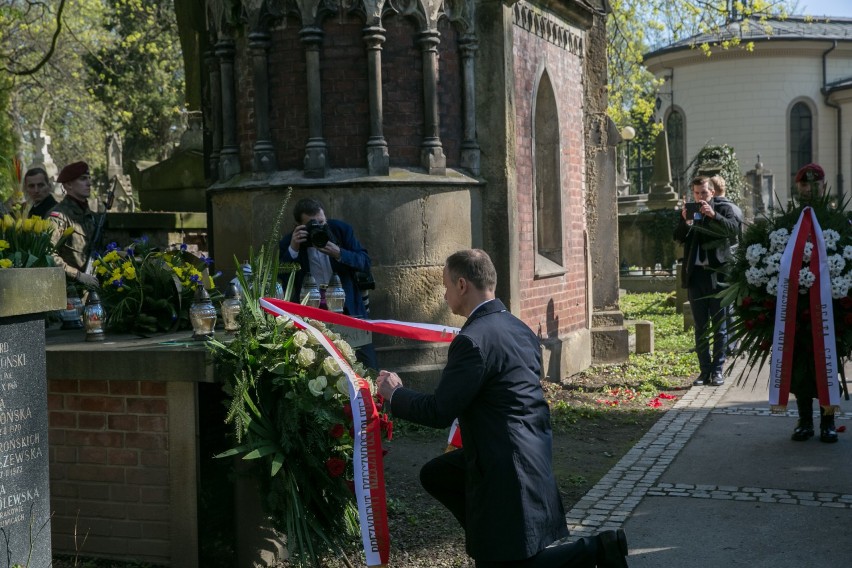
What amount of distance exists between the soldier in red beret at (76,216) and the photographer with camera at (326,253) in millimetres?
1493

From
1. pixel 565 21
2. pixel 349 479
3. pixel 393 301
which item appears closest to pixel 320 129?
pixel 393 301

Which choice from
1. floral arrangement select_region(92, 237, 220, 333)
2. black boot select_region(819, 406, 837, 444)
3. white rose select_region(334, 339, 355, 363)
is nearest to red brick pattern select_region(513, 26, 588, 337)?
black boot select_region(819, 406, 837, 444)

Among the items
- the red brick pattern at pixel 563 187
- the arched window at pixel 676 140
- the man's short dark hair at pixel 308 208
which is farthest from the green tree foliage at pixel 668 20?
the arched window at pixel 676 140

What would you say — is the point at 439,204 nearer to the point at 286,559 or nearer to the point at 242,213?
the point at 242,213

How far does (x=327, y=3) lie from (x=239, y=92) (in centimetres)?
131

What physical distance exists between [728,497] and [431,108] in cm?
462

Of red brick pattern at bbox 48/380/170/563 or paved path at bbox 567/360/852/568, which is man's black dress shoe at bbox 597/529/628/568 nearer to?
paved path at bbox 567/360/852/568

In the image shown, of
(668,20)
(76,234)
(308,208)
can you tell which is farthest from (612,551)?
(668,20)

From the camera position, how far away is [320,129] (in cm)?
891

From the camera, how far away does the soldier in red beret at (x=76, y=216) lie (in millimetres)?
7270

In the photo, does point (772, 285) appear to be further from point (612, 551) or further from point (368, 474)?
point (368, 474)

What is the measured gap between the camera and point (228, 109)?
9.48m

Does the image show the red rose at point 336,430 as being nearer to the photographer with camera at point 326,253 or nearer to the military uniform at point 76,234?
the photographer with camera at point 326,253

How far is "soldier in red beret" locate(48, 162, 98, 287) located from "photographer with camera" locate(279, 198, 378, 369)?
149 cm
